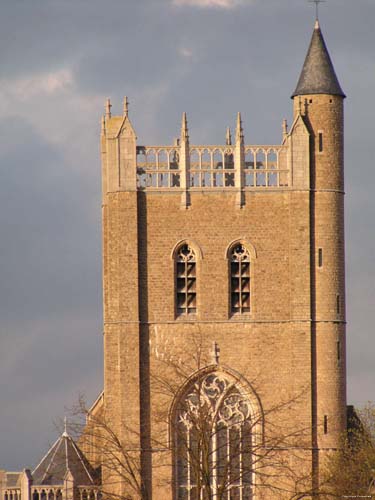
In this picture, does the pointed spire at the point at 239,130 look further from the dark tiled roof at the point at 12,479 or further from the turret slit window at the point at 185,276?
the dark tiled roof at the point at 12,479

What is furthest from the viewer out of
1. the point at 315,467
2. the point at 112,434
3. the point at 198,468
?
the point at 315,467

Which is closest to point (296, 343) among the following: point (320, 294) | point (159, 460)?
point (320, 294)

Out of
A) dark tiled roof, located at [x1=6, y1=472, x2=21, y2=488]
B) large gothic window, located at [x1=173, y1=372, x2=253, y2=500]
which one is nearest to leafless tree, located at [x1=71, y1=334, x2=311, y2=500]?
large gothic window, located at [x1=173, y1=372, x2=253, y2=500]

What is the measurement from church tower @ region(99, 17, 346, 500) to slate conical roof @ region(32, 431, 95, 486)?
2670mm

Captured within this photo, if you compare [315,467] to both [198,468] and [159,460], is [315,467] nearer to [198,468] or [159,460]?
[159,460]

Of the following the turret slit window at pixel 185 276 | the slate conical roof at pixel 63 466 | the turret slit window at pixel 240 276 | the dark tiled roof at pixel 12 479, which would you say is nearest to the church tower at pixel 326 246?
the turret slit window at pixel 240 276

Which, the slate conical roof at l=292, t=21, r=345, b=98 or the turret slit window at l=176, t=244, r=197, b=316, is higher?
the slate conical roof at l=292, t=21, r=345, b=98

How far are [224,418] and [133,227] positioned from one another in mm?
7120

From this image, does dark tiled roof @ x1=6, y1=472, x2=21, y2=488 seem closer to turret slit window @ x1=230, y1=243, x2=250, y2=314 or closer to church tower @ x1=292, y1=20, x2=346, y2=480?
turret slit window @ x1=230, y1=243, x2=250, y2=314

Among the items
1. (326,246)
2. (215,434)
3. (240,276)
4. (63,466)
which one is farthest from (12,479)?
(326,246)

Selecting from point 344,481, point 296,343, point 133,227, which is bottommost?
point 344,481

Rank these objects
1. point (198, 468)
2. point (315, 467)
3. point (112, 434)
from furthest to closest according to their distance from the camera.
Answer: point (315, 467) → point (112, 434) → point (198, 468)

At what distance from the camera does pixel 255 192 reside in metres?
63.6

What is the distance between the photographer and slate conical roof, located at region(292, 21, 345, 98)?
64250mm
